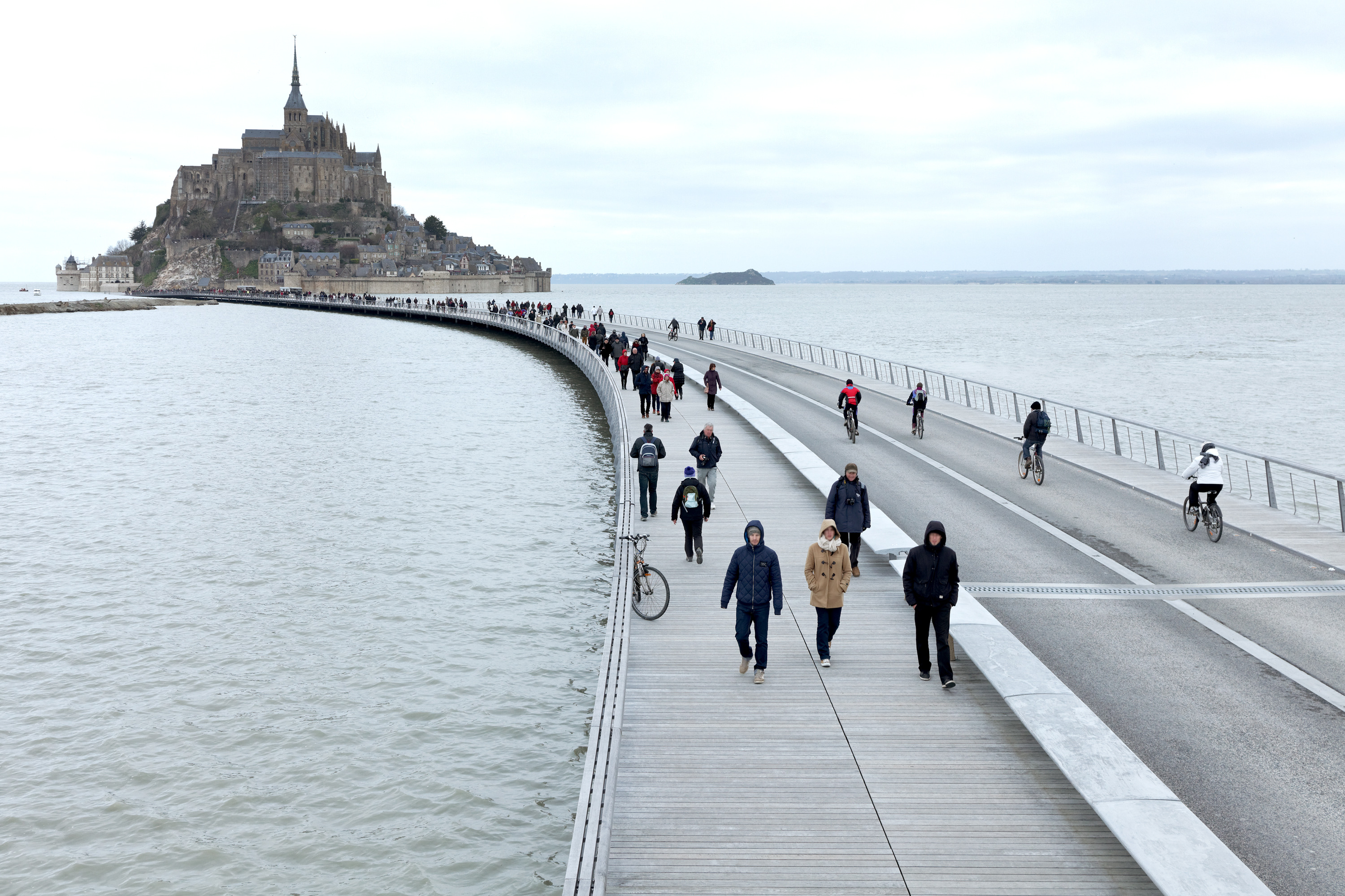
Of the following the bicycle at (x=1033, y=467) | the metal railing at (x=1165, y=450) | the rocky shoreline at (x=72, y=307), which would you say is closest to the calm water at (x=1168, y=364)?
the metal railing at (x=1165, y=450)

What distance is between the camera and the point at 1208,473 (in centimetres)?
1673

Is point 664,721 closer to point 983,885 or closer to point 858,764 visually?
point 858,764

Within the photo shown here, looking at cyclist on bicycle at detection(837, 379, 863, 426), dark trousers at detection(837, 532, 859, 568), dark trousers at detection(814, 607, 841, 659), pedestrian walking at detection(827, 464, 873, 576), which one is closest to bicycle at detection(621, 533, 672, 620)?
pedestrian walking at detection(827, 464, 873, 576)

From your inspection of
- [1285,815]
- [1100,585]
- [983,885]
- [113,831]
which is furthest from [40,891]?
[1100,585]

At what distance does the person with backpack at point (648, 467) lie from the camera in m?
17.5

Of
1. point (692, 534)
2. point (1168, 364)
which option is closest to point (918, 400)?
point (692, 534)

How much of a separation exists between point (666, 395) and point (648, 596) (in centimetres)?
1571

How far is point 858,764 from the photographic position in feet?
30.0

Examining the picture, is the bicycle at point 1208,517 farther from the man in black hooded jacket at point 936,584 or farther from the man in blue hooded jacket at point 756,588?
the man in blue hooded jacket at point 756,588

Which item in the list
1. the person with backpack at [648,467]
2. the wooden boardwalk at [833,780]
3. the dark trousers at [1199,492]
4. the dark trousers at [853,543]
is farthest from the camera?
the person with backpack at [648,467]

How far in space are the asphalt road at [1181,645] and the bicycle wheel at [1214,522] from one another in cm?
16

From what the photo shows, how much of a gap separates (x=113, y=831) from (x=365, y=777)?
2.66 meters

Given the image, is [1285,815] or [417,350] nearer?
[1285,815]

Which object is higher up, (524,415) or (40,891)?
(524,415)
